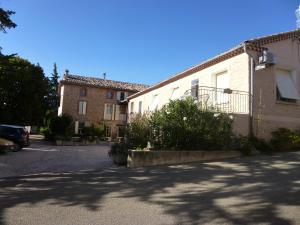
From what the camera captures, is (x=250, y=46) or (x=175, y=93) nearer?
(x=250, y=46)

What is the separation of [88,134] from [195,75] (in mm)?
20777

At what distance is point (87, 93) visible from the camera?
42.2 metres

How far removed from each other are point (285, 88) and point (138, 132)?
736 cm

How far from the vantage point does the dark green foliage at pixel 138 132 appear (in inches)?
480

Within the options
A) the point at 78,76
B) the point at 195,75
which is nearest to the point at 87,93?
the point at 78,76

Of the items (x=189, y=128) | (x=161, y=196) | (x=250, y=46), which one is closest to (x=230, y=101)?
(x=250, y=46)

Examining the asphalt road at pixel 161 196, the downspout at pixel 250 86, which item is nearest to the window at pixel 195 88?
the downspout at pixel 250 86

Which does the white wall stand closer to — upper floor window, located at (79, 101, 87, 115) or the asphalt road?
the asphalt road

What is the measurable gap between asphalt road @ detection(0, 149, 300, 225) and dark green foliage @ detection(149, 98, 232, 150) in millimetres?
1587

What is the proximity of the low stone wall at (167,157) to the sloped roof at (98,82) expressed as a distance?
3217 cm

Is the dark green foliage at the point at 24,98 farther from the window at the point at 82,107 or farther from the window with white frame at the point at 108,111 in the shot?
the window with white frame at the point at 108,111

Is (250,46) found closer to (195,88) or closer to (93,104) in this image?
(195,88)

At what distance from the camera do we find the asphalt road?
5.36m

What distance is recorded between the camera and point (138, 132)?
1238 cm
